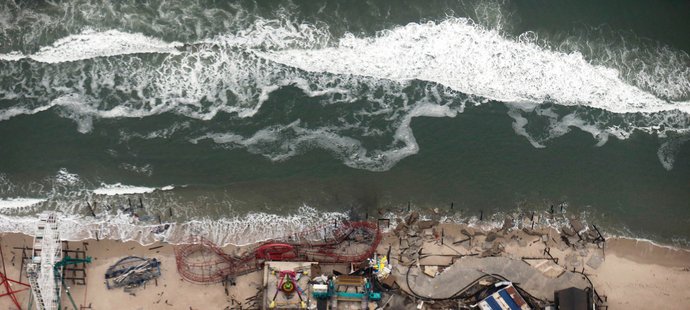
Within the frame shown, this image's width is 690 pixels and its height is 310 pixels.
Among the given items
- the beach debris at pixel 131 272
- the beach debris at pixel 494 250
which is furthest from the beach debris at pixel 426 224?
the beach debris at pixel 131 272

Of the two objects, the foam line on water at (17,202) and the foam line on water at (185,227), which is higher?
the foam line on water at (17,202)

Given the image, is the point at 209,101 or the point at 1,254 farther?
the point at 209,101

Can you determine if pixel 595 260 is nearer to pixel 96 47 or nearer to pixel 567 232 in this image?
pixel 567 232

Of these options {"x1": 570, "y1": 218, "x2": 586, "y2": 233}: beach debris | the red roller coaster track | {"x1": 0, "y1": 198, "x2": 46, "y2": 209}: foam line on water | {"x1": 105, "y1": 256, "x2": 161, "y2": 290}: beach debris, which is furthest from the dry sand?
{"x1": 0, "y1": 198, "x2": 46, "y2": 209}: foam line on water

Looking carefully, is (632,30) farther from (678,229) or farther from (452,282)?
(452,282)

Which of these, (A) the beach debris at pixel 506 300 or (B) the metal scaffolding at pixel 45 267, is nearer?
(B) the metal scaffolding at pixel 45 267

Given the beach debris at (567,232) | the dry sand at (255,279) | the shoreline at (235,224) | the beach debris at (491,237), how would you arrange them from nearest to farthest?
the dry sand at (255,279)
the shoreline at (235,224)
the beach debris at (491,237)
the beach debris at (567,232)

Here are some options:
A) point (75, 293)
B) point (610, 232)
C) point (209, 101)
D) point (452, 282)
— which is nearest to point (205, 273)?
point (75, 293)

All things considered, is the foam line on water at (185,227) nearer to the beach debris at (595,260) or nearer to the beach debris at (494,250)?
the beach debris at (494,250)
